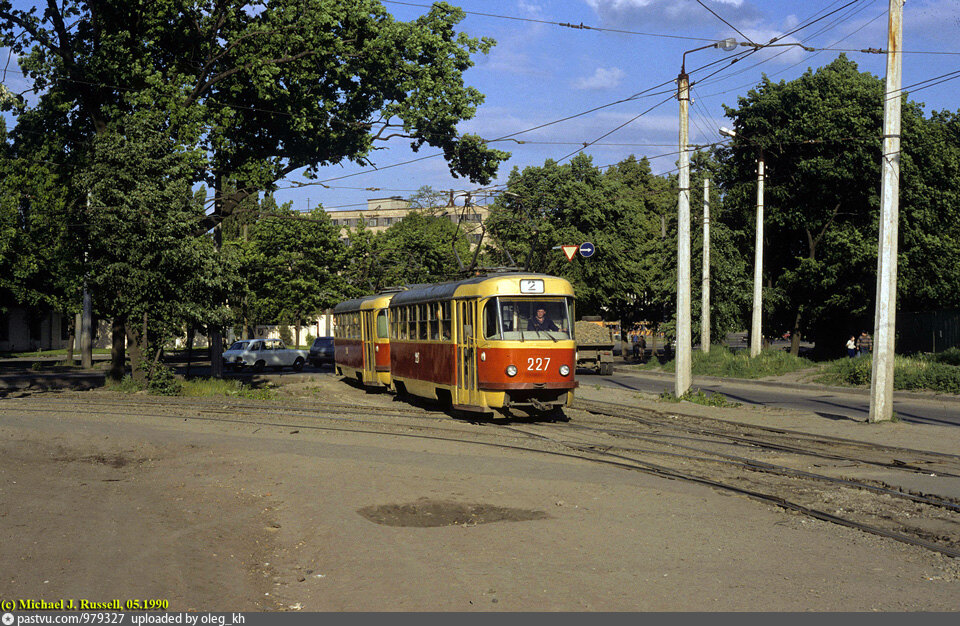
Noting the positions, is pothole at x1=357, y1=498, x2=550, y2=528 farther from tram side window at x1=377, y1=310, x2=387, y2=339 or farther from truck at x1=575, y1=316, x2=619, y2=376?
truck at x1=575, y1=316, x2=619, y2=376

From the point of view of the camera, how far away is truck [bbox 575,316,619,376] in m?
38.1

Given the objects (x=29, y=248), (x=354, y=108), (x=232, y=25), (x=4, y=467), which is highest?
(x=232, y=25)

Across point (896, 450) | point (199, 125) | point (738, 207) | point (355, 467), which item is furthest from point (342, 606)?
point (738, 207)

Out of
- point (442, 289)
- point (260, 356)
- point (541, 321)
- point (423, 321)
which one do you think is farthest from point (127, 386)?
point (260, 356)

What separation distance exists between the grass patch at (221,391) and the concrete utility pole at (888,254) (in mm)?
15531

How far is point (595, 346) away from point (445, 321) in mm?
18966

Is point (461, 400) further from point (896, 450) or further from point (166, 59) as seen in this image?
point (166, 59)

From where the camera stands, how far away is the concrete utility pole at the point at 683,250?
23.2 metres

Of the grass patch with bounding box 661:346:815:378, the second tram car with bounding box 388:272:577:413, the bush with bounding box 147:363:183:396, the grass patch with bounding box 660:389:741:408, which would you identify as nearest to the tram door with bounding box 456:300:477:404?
the second tram car with bounding box 388:272:577:413

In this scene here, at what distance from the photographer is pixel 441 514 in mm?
9367

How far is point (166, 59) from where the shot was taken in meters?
28.4

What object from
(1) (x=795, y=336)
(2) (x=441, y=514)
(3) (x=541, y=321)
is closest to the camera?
(2) (x=441, y=514)

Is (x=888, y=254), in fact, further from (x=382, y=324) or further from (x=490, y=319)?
(x=382, y=324)

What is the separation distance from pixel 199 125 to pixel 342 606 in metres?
22.6
